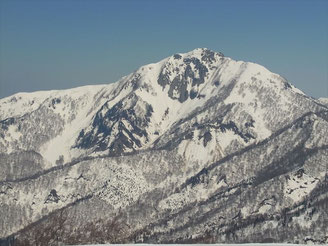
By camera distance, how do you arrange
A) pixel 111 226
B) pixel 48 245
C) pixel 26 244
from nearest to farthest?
1. pixel 26 244
2. pixel 111 226
3. pixel 48 245

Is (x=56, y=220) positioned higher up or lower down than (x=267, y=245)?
higher up

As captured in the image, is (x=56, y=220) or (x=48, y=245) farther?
(x=48, y=245)

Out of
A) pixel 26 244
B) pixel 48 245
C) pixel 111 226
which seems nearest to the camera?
pixel 26 244

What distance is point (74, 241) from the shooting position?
17050 centimetres

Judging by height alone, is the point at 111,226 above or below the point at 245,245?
above

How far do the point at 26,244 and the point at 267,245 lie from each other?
60.9 m

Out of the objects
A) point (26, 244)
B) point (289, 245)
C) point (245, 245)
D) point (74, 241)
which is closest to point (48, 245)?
point (74, 241)

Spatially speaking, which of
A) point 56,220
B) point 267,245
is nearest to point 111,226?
Result: point 56,220

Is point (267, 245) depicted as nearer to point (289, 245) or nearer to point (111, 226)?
point (289, 245)

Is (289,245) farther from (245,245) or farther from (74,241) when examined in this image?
(74,241)

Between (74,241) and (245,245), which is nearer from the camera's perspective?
(245,245)

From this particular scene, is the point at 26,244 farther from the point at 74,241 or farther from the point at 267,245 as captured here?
the point at 267,245

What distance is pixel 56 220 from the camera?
140625 mm

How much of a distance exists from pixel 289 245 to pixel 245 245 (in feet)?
37.0
